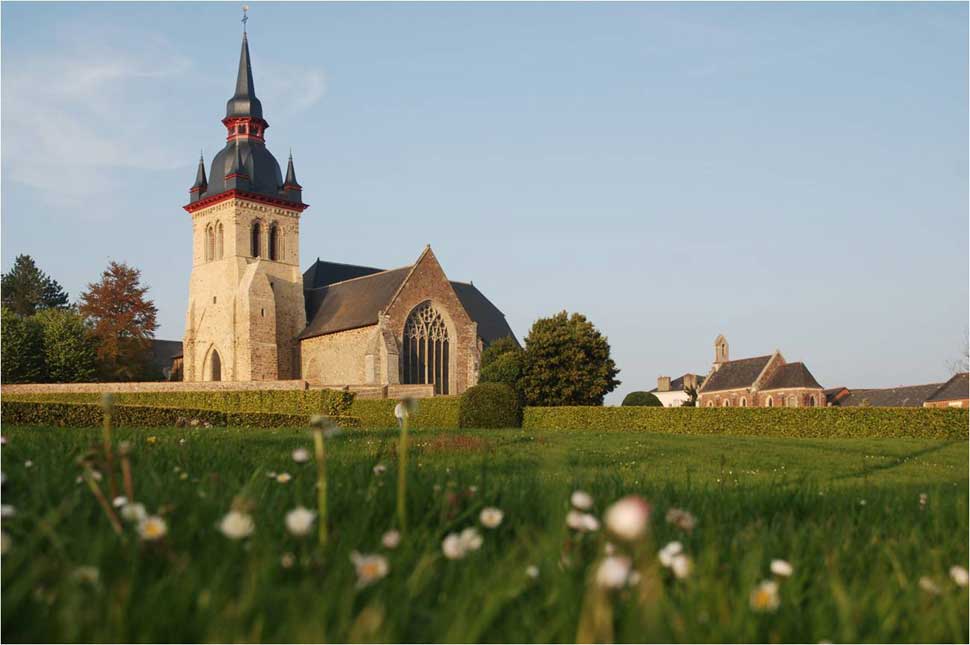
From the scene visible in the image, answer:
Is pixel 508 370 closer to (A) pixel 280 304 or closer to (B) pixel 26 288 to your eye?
(A) pixel 280 304

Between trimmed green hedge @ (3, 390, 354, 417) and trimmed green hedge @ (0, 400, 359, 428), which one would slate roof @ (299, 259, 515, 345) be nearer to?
trimmed green hedge @ (3, 390, 354, 417)

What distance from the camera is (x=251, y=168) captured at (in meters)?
58.0

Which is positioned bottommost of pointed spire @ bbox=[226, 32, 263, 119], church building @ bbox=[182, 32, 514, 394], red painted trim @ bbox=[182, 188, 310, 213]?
church building @ bbox=[182, 32, 514, 394]

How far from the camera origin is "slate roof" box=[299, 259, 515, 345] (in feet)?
177

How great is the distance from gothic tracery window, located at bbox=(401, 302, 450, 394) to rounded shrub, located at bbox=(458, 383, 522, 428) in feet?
73.8

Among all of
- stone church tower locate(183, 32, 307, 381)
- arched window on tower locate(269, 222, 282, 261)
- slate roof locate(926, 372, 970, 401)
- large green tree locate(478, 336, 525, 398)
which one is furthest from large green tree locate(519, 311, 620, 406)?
slate roof locate(926, 372, 970, 401)

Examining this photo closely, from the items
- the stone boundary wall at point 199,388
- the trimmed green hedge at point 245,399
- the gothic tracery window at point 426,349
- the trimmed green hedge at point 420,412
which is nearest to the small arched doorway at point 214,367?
the stone boundary wall at point 199,388

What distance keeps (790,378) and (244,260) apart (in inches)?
1972

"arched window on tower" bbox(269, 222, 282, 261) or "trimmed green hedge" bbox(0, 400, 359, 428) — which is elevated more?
"arched window on tower" bbox(269, 222, 282, 261)

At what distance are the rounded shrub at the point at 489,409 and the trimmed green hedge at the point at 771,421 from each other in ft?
5.88

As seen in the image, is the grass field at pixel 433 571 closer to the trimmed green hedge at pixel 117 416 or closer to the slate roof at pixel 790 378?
the trimmed green hedge at pixel 117 416

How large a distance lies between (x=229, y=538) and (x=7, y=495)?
5.74 feet

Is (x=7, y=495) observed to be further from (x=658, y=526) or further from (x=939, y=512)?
(x=939, y=512)

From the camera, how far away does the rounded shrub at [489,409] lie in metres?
30.7
